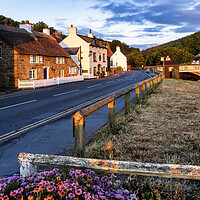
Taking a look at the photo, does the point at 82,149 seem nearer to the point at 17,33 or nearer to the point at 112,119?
the point at 112,119

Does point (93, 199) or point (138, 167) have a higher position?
point (138, 167)

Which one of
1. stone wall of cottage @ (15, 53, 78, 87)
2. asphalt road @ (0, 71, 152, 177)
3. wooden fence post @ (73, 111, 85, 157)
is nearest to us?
wooden fence post @ (73, 111, 85, 157)

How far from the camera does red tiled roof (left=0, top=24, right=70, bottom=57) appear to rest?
27188 mm

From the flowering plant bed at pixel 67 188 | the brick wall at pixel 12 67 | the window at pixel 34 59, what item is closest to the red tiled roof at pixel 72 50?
the window at pixel 34 59

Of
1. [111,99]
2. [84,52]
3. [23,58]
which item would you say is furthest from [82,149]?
[84,52]

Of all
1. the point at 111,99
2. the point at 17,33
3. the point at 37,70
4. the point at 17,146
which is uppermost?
the point at 17,33

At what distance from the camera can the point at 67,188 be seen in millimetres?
2240

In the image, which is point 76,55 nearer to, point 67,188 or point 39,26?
point 67,188

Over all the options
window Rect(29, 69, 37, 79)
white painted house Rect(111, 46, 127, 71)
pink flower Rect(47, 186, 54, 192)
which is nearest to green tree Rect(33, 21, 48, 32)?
white painted house Rect(111, 46, 127, 71)

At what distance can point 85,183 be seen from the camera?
8.29ft

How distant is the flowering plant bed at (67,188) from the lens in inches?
86.1

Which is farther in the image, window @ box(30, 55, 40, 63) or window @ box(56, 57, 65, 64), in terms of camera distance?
window @ box(56, 57, 65, 64)

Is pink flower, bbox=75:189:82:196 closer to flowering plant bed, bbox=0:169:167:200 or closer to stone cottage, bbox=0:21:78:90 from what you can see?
flowering plant bed, bbox=0:169:167:200

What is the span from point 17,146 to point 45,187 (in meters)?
3.90
